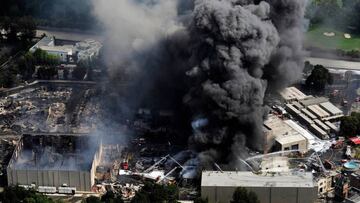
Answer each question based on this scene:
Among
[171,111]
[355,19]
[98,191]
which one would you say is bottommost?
[98,191]

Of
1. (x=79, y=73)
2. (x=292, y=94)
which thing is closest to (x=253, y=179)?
(x=292, y=94)

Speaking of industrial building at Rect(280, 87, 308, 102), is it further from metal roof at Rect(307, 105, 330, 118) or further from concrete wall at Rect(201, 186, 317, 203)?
concrete wall at Rect(201, 186, 317, 203)

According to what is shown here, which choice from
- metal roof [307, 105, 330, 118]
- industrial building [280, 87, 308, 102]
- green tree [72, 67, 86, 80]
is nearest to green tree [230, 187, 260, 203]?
metal roof [307, 105, 330, 118]

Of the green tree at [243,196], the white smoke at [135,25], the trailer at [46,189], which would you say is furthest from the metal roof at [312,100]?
the trailer at [46,189]

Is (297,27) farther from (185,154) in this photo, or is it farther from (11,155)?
(11,155)

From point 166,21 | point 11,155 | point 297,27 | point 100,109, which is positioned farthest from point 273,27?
point 11,155
